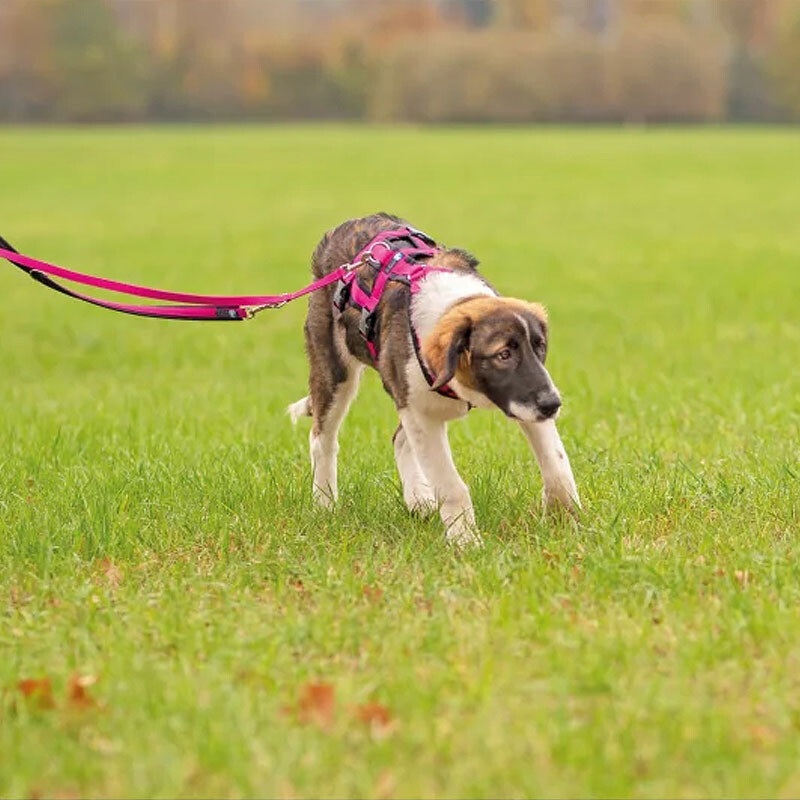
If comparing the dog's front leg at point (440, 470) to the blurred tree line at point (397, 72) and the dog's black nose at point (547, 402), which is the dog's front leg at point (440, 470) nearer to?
the dog's black nose at point (547, 402)

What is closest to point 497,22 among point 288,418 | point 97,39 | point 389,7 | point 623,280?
point 389,7

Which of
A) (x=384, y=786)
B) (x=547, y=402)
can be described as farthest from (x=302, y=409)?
(x=384, y=786)

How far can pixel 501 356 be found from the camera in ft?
17.7

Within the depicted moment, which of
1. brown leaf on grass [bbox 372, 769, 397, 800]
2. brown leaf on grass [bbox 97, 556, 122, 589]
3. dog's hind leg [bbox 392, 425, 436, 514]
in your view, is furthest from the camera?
dog's hind leg [bbox 392, 425, 436, 514]

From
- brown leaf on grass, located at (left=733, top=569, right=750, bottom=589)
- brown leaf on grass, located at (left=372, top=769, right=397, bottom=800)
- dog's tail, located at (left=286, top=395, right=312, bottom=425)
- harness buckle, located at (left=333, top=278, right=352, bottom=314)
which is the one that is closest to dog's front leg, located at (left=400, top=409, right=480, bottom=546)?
harness buckle, located at (left=333, top=278, right=352, bottom=314)

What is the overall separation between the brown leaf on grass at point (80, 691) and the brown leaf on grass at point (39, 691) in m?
0.06

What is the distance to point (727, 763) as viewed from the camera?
3850 mm

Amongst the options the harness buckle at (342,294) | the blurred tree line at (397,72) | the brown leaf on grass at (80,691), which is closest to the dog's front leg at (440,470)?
the harness buckle at (342,294)

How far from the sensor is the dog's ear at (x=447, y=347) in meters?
5.41

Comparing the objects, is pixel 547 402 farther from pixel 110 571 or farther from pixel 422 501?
pixel 110 571

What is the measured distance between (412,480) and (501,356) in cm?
103

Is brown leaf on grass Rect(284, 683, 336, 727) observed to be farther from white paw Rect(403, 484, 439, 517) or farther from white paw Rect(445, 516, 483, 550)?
white paw Rect(403, 484, 439, 517)

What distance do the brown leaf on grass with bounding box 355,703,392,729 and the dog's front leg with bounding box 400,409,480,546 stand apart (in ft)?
5.46

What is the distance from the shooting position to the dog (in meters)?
5.43
